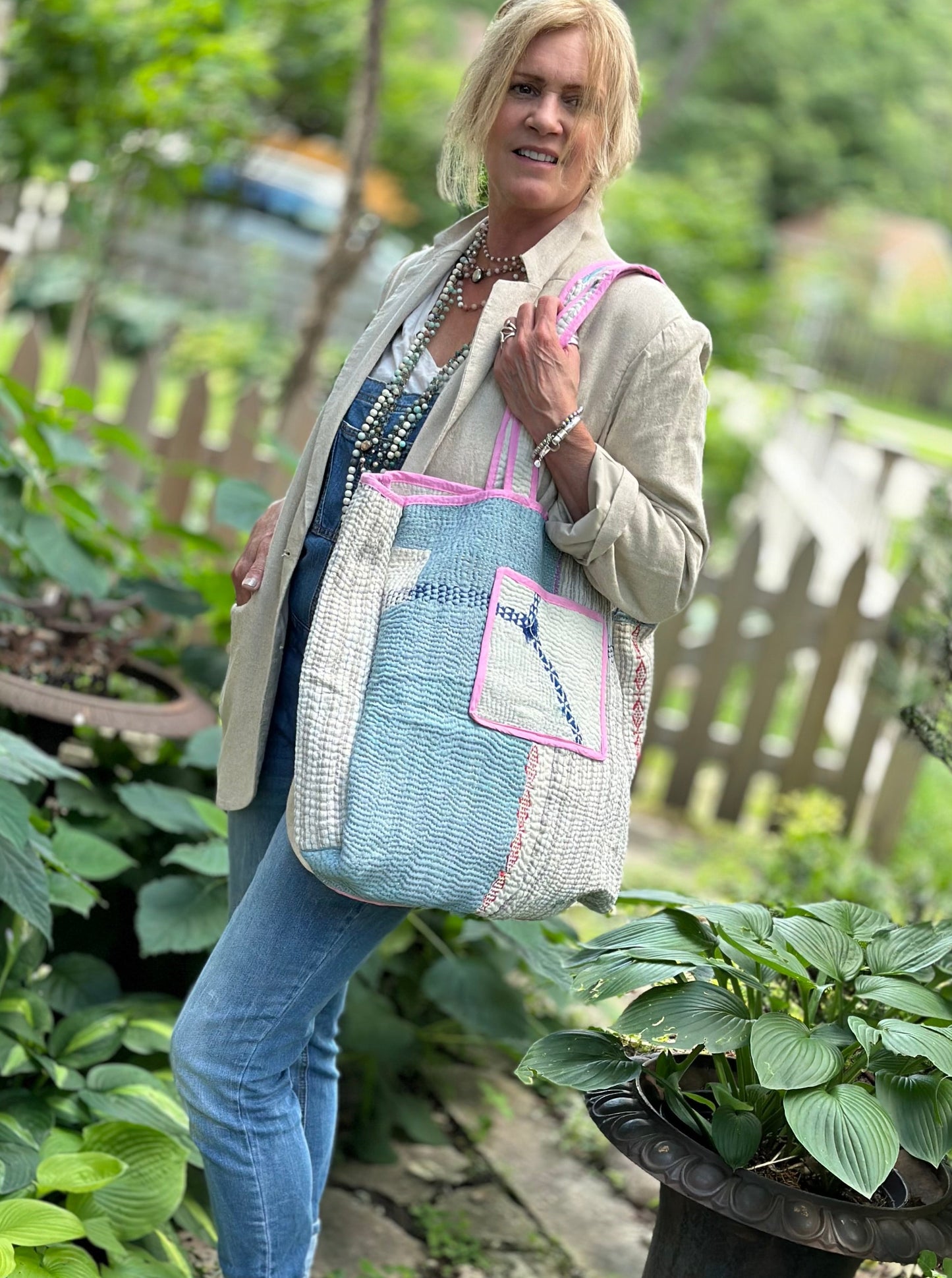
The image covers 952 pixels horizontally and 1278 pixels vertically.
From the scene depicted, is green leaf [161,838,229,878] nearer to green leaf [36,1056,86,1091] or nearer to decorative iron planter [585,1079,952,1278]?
green leaf [36,1056,86,1091]

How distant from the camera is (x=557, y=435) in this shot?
1671 millimetres

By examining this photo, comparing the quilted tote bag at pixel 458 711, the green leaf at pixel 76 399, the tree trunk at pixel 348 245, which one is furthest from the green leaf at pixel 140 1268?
the tree trunk at pixel 348 245

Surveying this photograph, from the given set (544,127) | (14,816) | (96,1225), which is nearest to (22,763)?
(14,816)

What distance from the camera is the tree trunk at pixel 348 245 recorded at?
5.31 metres

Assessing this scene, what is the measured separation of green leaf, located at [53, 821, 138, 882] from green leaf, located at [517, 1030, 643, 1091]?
3.24ft

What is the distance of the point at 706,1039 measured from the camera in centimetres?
175

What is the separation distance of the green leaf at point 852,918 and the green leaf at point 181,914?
1067 mm

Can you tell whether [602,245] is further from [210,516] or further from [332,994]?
[210,516]

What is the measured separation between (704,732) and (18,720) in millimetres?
3552

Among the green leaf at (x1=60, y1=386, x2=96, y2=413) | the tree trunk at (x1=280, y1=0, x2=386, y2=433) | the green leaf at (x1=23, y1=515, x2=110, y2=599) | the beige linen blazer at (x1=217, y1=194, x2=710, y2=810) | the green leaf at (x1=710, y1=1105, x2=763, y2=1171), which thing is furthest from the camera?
the tree trunk at (x1=280, y1=0, x2=386, y2=433)

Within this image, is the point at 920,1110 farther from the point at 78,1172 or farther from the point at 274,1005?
the point at 78,1172

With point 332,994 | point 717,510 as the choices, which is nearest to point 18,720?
point 332,994

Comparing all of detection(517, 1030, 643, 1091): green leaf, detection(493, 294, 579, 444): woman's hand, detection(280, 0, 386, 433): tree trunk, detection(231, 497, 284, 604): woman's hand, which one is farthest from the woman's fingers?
detection(280, 0, 386, 433): tree trunk

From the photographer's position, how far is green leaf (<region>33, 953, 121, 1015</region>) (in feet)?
8.53
